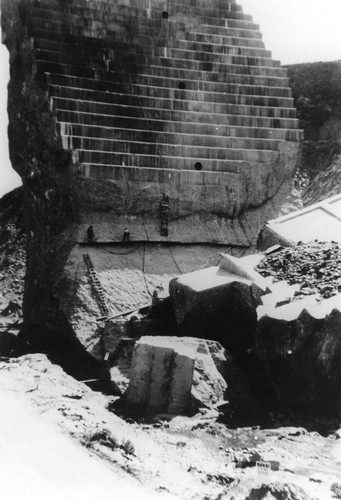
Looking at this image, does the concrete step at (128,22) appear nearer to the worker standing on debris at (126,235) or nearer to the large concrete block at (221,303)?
the worker standing on debris at (126,235)

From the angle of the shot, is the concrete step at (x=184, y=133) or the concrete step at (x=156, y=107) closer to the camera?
the concrete step at (x=184, y=133)

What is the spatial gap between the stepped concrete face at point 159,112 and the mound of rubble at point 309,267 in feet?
9.57

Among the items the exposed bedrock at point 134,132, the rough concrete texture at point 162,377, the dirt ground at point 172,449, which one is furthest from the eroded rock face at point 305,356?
the exposed bedrock at point 134,132

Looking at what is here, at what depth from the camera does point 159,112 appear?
10.0m

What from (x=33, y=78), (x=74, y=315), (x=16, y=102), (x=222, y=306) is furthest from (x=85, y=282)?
(x=16, y=102)

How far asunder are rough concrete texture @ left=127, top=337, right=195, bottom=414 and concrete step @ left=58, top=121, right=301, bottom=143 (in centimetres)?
445

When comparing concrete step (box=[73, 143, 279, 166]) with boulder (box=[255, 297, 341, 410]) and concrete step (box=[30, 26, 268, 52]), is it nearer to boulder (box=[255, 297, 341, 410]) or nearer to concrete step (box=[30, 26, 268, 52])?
concrete step (box=[30, 26, 268, 52])

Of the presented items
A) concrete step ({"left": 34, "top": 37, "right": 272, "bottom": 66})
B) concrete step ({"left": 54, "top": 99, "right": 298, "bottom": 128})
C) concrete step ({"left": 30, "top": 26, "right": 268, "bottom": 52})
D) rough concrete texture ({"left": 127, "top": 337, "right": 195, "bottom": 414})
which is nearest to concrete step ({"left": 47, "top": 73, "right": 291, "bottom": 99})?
concrete step ({"left": 54, "top": 99, "right": 298, "bottom": 128})

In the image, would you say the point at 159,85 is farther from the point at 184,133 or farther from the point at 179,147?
the point at 179,147

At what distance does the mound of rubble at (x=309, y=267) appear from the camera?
6.30m

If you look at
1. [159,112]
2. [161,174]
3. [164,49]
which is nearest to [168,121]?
[159,112]

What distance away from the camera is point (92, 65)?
10.0 m

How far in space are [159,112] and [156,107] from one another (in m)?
0.12

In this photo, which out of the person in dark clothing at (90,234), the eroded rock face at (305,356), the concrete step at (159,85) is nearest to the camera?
the eroded rock face at (305,356)
